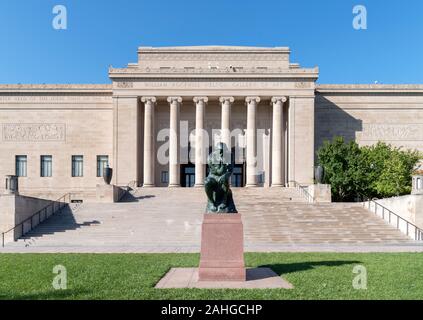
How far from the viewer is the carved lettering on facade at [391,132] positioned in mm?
46562

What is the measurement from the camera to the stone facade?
42656 millimetres

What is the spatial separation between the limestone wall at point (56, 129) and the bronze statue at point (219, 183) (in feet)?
116

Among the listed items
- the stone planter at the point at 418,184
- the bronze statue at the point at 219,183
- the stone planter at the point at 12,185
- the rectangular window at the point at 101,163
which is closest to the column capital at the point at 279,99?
the rectangular window at the point at 101,163

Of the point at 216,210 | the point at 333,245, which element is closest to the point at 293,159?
the point at 333,245

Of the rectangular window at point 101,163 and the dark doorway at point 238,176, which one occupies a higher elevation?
the rectangular window at point 101,163

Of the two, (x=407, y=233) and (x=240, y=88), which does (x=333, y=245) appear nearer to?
(x=407, y=233)

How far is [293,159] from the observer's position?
140 feet

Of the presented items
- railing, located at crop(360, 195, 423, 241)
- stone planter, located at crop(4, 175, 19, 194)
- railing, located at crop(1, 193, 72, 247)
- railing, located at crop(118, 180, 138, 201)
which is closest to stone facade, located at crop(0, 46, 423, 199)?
railing, located at crop(118, 180, 138, 201)

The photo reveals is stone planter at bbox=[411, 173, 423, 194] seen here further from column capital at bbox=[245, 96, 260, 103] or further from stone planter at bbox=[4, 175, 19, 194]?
stone planter at bbox=[4, 175, 19, 194]

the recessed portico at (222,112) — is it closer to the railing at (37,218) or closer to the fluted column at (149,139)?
the fluted column at (149,139)

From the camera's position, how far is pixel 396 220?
26141mm

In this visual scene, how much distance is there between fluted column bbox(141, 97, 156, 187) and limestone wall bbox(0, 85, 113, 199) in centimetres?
526

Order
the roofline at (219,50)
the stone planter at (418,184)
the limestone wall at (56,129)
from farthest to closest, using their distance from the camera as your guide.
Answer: the roofline at (219,50) → the limestone wall at (56,129) → the stone planter at (418,184)
